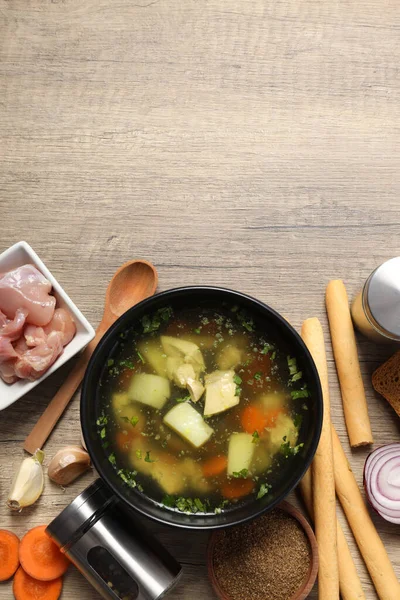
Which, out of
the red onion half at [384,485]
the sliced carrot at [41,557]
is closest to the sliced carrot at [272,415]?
the red onion half at [384,485]

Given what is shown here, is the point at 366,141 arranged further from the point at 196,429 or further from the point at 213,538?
the point at 213,538

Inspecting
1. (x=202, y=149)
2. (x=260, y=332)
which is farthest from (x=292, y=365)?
(x=202, y=149)

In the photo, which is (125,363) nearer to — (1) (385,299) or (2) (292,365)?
(2) (292,365)

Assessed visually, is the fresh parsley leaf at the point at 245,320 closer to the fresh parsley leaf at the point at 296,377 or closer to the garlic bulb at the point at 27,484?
the fresh parsley leaf at the point at 296,377

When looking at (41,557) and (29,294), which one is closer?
(29,294)

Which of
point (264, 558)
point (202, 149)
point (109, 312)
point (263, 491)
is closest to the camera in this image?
point (263, 491)

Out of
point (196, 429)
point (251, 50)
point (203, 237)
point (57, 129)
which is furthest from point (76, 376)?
point (251, 50)
